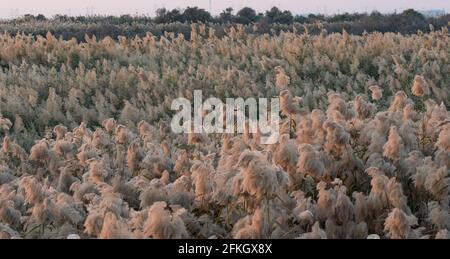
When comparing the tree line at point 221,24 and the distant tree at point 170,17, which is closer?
the tree line at point 221,24

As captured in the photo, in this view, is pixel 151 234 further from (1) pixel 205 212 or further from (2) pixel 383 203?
(2) pixel 383 203

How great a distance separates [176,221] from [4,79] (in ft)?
35.0

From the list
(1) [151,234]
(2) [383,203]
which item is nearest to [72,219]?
(1) [151,234]

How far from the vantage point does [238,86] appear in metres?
11.6
